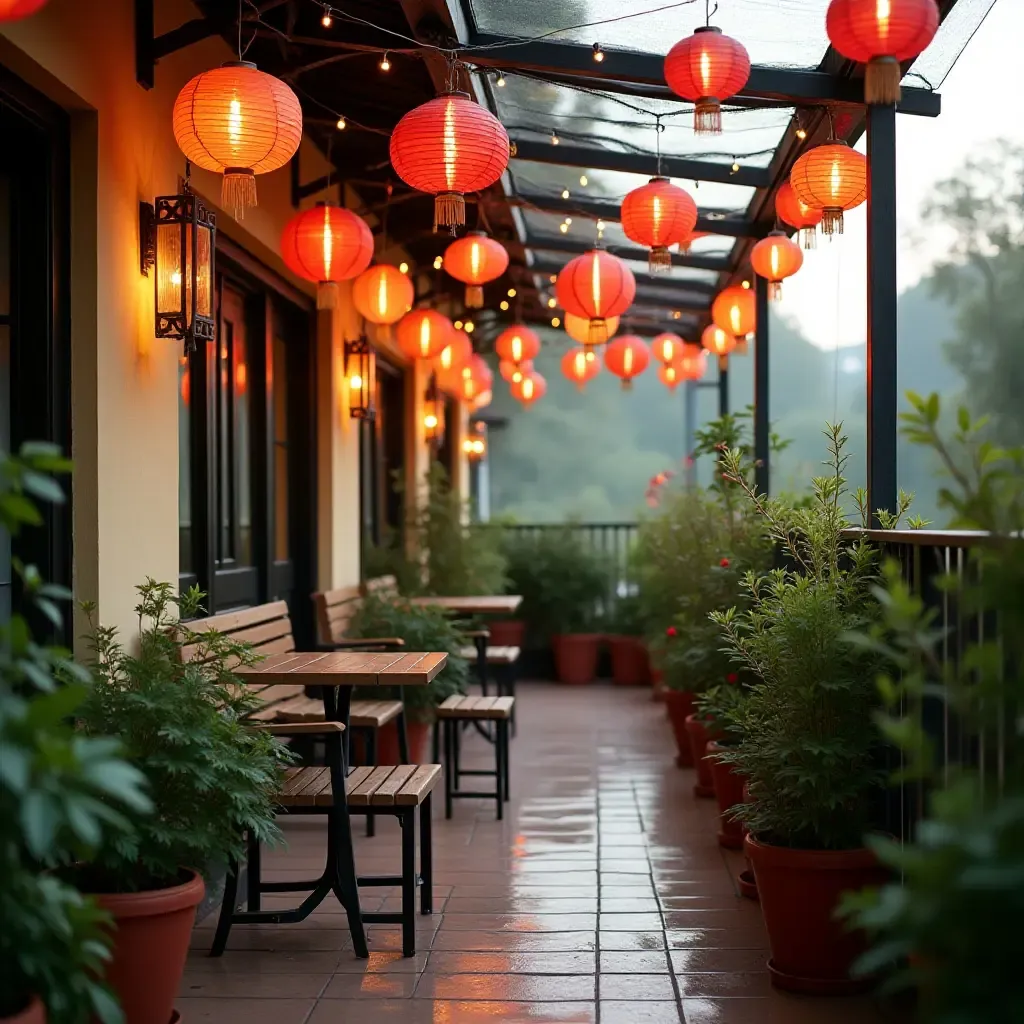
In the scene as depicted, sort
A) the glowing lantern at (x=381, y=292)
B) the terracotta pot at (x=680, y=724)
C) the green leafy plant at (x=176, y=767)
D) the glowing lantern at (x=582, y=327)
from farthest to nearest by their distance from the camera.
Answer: the terracotta pot at (x=680, y=724) → the glowing lantern at (x=582, y=327) → the glowing lantern at (x=381, y=292) → the green leafy plant at (x=176, y=767)

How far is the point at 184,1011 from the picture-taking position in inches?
131

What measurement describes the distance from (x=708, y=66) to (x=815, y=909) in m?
2.44

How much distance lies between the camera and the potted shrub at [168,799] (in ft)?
9.42

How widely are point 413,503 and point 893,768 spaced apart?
6.29 meters

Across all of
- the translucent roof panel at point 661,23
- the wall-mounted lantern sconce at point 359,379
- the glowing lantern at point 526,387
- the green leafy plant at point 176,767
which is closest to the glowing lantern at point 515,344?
the wall-mounted lantern sconce at point 359,379

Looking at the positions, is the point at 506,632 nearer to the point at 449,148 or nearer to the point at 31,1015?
the point at 449,148

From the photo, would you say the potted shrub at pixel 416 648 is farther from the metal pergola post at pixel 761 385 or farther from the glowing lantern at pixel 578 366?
the glowing lantern at pixel 578 366

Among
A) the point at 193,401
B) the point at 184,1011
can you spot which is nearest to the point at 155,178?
the point at 193,401

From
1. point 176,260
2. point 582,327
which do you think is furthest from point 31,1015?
point 582,327

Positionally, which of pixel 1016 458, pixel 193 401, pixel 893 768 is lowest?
pixel 893 768

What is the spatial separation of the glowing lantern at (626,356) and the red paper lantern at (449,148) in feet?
13.5

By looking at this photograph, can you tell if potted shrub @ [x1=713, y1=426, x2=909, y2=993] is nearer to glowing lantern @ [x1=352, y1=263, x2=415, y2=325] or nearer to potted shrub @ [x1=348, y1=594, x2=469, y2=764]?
potted shrub @ [x1=348, y1=594, x2=469, y2=764]

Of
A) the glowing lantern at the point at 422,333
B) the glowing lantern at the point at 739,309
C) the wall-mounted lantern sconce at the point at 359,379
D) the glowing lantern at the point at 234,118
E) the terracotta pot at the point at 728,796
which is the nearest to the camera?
the glowing lantern at the point at 234,118

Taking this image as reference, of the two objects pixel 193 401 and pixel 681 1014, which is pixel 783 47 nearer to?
pixel 193 401
